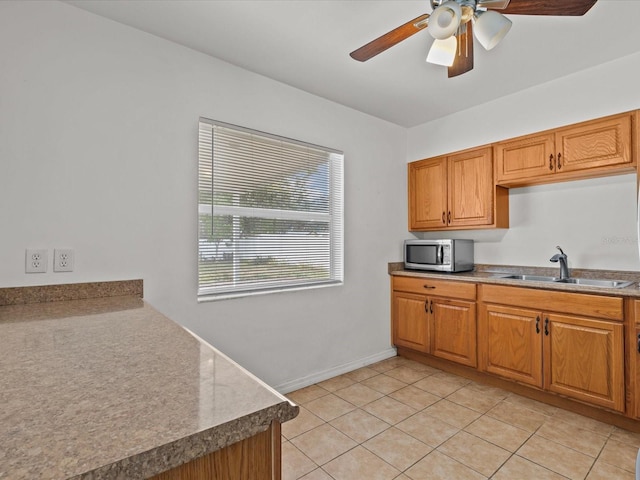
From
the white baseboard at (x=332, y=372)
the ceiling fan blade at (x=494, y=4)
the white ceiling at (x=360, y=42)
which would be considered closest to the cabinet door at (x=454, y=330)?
the white baseboard at (x=332, y=372)

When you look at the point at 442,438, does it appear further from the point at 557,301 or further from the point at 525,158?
the point at 525,158

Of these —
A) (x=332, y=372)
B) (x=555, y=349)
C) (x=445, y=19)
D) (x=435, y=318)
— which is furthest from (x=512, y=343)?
(x=445, y=19)

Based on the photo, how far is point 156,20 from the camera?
6.45 feet

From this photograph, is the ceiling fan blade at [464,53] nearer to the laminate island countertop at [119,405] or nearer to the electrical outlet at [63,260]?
the laminate island countertop at [119,405]

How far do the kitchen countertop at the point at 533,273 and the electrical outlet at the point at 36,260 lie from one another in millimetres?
2769

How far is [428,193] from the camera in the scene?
351 centimetres

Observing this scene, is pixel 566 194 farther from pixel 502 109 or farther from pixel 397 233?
pixel 397 233

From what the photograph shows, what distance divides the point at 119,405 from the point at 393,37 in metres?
1.81

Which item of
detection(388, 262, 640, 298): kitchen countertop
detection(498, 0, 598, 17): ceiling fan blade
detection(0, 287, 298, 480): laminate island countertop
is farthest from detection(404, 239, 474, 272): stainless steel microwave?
detection(0, 287, 298, 480): laminate island countertop

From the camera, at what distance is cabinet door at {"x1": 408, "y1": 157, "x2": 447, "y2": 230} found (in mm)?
3375

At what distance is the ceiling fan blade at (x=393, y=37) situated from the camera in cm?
156

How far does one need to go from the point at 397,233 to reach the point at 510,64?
174cm

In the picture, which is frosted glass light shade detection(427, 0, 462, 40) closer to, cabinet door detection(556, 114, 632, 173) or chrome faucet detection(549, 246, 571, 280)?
cabinet door detection(556, 114, 632, 173)

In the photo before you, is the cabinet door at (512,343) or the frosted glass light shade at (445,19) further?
the cabinet door at (512,343)
